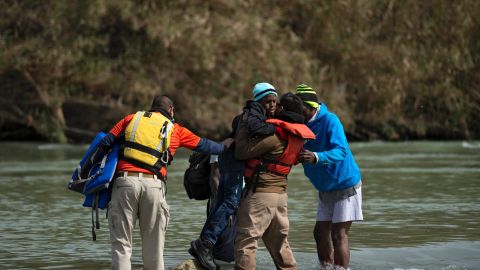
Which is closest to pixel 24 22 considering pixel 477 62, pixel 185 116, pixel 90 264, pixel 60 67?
pixel 60 67

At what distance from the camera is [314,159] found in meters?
9.13

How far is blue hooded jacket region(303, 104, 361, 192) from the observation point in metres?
9.55

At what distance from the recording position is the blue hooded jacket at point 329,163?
9547 millimetres

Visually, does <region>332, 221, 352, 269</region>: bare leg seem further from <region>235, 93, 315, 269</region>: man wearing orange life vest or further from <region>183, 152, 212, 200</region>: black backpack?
<region>183, 152, 212, 200</region>: black backpack

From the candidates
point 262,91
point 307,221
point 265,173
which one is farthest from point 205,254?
point 307,221

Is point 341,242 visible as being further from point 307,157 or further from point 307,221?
point 307,221

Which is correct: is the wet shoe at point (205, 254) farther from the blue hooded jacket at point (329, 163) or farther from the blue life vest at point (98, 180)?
the blue life vest at point (98, 180)

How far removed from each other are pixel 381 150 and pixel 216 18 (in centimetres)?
917

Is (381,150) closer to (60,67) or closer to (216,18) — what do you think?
(216,18)

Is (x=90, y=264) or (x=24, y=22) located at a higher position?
(x=24, y=22)

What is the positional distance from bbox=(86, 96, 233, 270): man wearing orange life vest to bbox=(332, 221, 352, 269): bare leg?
156cm

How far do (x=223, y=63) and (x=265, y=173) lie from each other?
3218 centimetres

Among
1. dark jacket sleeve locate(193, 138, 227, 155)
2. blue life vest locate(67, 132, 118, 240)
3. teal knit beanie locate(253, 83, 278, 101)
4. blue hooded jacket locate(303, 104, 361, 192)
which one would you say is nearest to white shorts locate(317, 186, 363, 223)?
blue hooded jacket locate(303, 104, 361, 192)

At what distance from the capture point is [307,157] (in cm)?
910
